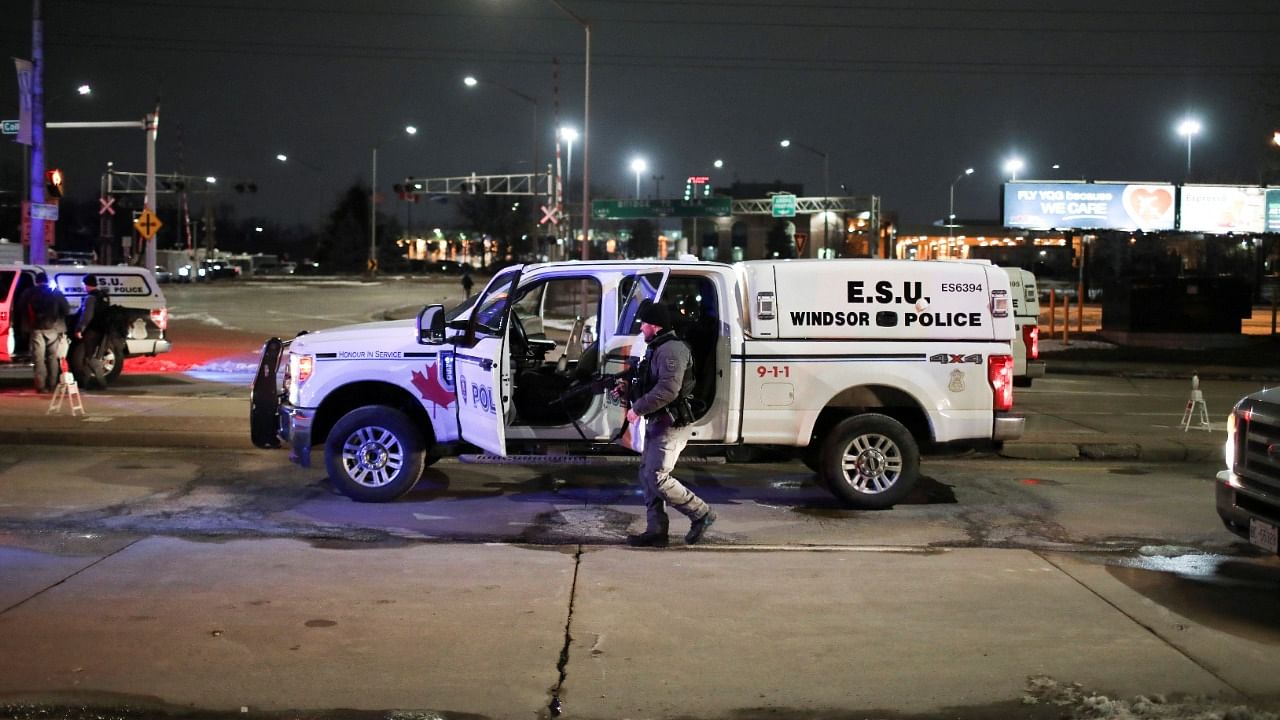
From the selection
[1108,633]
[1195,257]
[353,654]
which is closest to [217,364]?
[353,654]

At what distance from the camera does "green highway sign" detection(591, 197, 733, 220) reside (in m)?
69.4

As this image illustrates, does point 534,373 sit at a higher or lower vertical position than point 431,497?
higher

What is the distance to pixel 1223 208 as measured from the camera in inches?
1609

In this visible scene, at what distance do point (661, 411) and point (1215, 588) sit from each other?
12.0 feet

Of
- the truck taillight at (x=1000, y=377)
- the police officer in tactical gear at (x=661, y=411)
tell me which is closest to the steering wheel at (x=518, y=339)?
the police officer in tactical gear at (x=661, y=411)

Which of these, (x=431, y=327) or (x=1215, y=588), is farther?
(x=431, y=327)

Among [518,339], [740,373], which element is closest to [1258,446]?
[740,373]

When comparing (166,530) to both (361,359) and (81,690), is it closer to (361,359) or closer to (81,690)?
(361,359)

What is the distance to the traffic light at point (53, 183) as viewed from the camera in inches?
1005

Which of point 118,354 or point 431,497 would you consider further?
point 118,354

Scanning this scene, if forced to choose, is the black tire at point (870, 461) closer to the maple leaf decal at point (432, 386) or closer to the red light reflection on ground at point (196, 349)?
the maple leaf decal at point (432, 386)

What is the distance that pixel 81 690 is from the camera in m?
5.33

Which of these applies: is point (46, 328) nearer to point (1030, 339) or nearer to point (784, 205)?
point (1030, 339)

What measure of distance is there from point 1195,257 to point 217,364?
6754cm
